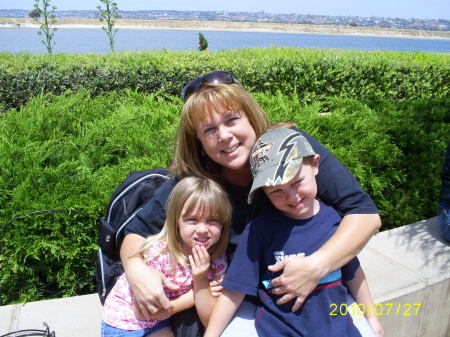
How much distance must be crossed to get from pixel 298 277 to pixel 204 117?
808 millimetres

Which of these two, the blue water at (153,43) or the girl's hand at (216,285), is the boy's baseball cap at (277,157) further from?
the blue water at (153,43)

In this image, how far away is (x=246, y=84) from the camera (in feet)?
26.6

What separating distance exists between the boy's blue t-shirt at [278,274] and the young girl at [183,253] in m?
0.16

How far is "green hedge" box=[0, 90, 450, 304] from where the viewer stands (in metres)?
2.53

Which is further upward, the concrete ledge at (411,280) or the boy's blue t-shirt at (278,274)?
the boy's blue t-shirt at (278,274)

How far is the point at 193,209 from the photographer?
6.26 ft

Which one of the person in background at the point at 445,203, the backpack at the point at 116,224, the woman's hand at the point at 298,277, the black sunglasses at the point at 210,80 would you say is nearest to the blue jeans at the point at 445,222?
the person in background at the point at 445,203

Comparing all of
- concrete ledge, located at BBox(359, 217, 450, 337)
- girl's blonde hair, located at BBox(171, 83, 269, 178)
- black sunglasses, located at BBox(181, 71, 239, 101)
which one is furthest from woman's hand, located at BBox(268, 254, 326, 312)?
black sunglasses, located at BBox(181, 71, 239, 101)

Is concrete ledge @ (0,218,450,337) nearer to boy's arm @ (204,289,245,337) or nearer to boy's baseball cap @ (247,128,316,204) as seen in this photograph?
boy's arm @ (204,289,245,337)

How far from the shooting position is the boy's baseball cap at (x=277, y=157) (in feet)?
5.49

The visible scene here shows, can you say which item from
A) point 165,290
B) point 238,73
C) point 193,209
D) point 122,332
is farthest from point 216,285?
point 238,73

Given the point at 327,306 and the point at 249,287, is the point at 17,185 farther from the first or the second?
the point at 327,306

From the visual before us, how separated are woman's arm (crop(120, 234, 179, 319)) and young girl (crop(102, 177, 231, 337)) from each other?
5 centimetres

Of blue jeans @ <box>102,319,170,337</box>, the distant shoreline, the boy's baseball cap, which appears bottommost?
the distant shoreline
